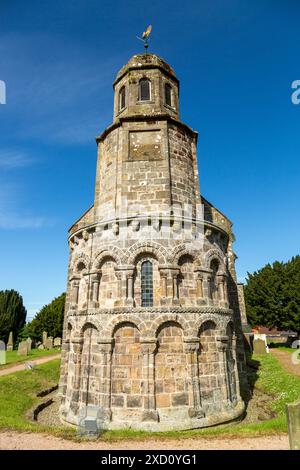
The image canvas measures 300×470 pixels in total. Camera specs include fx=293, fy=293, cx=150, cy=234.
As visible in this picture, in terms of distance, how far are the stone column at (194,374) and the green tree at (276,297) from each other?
2524 centimetres

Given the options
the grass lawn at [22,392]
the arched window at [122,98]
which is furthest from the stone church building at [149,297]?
the grass lawn at [22,392]

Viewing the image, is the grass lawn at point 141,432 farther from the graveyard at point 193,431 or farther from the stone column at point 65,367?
the stone column at point 65,367

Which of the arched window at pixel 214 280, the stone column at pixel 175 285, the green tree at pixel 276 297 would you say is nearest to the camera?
the stone column at pixel 175 285

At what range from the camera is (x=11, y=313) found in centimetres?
4409

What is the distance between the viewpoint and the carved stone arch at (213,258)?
A: 13.0 meters

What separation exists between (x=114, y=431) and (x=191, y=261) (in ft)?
22.6

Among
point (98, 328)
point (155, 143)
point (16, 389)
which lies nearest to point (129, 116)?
point (155, 143)

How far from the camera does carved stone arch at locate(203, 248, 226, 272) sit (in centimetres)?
1299

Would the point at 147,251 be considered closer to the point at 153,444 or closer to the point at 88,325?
the point at 88,325

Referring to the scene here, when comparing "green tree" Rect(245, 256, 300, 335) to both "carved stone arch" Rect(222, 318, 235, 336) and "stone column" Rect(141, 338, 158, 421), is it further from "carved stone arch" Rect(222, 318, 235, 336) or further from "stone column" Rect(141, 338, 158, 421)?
"stone column" Rect(141, 338, 158, 421)

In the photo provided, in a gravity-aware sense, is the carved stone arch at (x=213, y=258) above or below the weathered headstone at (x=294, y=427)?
above

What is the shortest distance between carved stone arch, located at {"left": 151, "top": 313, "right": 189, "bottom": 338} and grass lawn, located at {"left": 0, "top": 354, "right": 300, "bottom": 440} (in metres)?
3.29

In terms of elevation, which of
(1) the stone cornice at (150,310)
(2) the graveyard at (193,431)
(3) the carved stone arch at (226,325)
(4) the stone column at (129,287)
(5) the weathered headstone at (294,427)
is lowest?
(2) the graveyard at (193,431)

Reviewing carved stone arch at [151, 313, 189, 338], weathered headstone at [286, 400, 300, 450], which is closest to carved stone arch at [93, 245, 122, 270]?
carved stone arch at [151, 313, 189, 338]
